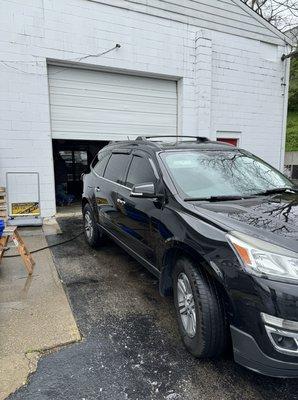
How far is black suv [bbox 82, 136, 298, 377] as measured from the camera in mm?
2006

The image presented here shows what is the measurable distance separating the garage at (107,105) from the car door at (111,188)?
385 cm

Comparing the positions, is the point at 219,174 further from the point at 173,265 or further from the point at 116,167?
the point at 116,167

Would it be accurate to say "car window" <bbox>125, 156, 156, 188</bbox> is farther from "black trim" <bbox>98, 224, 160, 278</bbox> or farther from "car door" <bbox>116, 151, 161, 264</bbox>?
"black trim" <bbox>98, 224, 160, 278</bbox>

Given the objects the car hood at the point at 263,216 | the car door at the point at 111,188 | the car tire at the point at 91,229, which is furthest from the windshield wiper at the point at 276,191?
the car tire at the point at 91,229

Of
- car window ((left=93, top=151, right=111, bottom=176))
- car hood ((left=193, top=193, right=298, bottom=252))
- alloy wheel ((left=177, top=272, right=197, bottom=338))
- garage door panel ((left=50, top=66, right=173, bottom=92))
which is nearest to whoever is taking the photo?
car hood ((left=193, top=193, right=298, bottom=252))

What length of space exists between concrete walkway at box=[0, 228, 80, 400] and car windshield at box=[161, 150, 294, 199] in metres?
1.77

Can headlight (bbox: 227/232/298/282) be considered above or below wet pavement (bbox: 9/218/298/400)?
above

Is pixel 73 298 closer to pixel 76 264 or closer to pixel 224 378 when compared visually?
pixel 76 264

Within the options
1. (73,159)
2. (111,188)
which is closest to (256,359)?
(111,188)

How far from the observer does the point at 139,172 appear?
384 centimetres

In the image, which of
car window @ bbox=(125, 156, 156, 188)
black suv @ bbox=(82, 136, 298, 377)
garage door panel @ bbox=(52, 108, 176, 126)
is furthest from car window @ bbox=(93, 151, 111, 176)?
garage door panel @ bbox=(52, 108, 176, 126)

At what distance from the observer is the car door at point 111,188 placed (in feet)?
14.4

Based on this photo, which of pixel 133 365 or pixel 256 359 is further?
pixel 133 365

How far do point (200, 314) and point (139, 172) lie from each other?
6.23 feet
